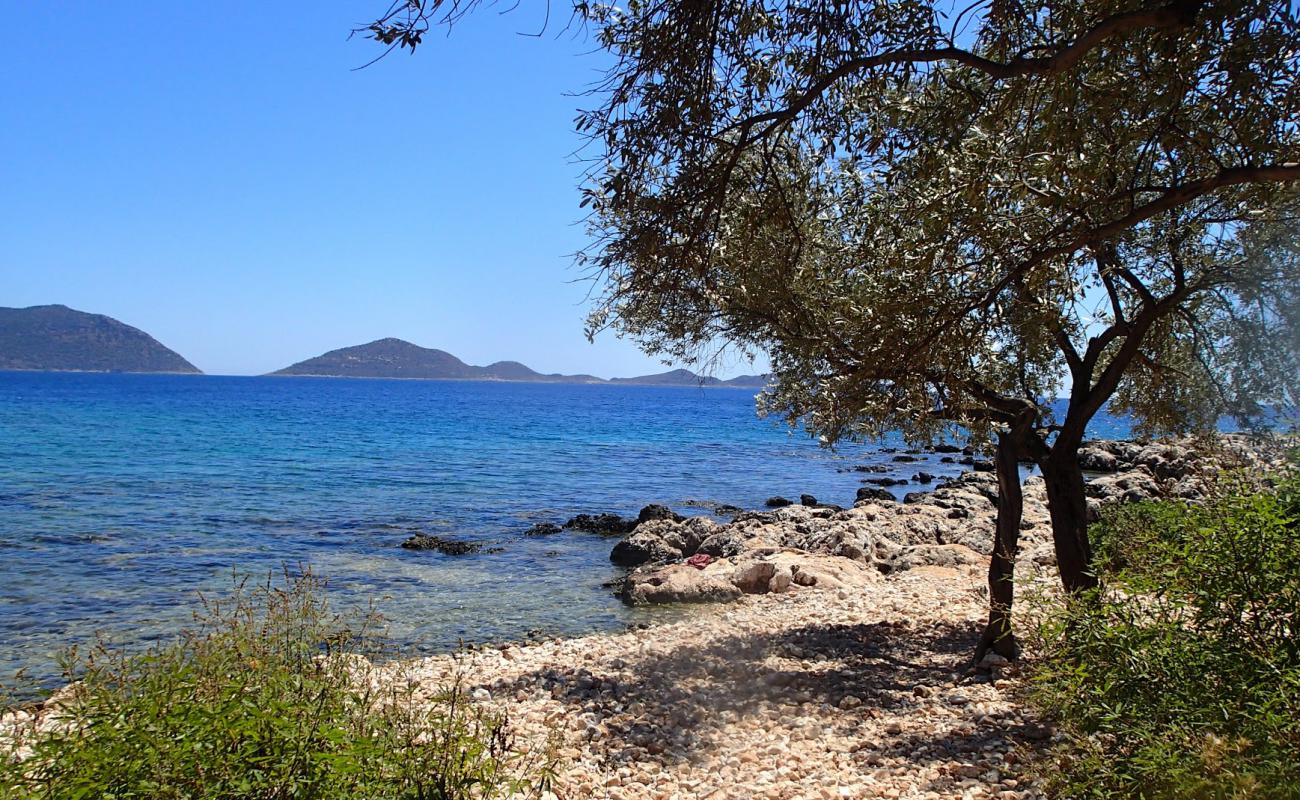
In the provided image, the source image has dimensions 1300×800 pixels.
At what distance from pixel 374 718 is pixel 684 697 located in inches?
198

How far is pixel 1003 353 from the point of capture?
10.1 meters

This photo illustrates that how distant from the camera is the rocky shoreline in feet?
22.3

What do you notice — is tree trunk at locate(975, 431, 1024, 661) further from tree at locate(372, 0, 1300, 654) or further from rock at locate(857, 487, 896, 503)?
rock at locate(857, 487, 896, 503)

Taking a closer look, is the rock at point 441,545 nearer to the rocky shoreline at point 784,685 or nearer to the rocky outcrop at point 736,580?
the rocky shoreline at point 784,685

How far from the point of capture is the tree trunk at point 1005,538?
30.5 ft

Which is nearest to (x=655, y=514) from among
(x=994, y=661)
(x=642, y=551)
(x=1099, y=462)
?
(x=642, y=551)

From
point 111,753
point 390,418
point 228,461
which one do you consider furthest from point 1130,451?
point 390,418

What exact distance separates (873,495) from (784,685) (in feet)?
80.0

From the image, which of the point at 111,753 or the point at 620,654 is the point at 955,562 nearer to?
the point at 620,654

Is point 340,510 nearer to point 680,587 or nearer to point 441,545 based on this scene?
point 441,545

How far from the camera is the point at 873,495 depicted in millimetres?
32906

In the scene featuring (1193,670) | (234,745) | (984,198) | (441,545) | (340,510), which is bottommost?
(441,545)

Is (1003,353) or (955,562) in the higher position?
(1003,353)

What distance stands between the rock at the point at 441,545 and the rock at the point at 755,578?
25.8ft
